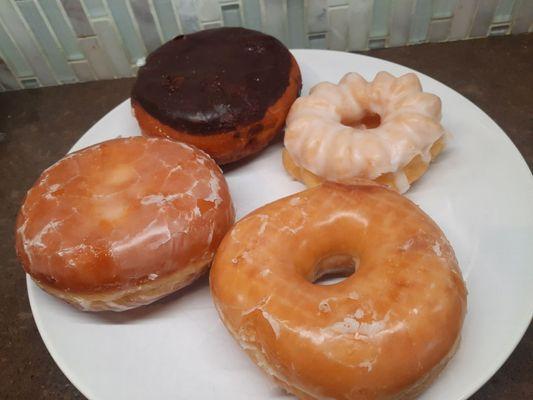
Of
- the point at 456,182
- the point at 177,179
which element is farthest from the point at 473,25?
the point at 177,179

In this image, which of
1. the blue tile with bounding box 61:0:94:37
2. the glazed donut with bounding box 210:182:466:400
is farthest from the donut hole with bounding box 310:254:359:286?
the blue tile with bounding box 61:0:94:37

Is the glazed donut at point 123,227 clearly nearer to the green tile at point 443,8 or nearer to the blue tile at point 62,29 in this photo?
the blue tile at point 62,29

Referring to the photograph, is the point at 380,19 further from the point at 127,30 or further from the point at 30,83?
the point at 30,83

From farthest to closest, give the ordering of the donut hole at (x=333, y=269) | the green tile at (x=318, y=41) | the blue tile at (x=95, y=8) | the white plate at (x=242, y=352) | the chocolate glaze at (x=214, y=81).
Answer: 1. the green tile at (x=318, y=41)
2. the blue tile at (x=95, y=8)
3. the chocolate glaze at (x=214, y=81)
4. the donut hole at (x=333, y=269)
5. the white plate at (x=242, y=352)

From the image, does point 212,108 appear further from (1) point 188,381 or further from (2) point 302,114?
(1) point 188,381

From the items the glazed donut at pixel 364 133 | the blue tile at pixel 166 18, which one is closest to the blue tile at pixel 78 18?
the blue tile at pixel 166 18

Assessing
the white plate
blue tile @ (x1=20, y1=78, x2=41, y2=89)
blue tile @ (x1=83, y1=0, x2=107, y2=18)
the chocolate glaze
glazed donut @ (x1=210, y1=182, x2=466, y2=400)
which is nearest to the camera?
glazed donut @ (x1=210, y1=182, x2=466, y2=400)

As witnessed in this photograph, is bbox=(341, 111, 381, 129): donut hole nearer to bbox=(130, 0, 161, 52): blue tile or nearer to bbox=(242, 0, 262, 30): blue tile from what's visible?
bbox=(242, 0, 262, 30): blue tile
